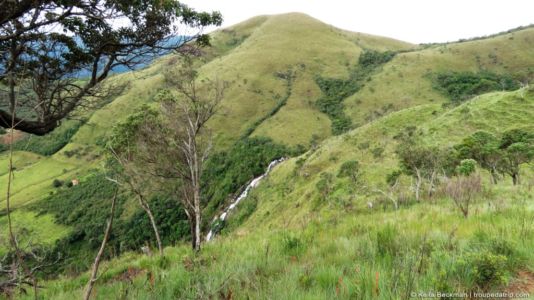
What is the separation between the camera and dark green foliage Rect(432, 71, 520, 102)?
337 ft

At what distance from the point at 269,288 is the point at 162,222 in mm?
84912

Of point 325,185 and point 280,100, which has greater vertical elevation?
point 280,100

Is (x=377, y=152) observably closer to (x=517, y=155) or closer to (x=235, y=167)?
(x=517, y=155)

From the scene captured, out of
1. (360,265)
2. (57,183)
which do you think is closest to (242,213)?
(360,265)

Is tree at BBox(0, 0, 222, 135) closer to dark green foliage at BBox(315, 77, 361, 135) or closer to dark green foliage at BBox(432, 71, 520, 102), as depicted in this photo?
dark green foliage at BBox(315, 77, 361, 135)

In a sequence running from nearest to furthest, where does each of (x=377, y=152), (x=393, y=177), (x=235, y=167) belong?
(x=393, y=177)
(x=377, y=152)
(x=235, y=167)

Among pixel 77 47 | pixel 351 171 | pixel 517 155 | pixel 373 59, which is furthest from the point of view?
pixel 373 59

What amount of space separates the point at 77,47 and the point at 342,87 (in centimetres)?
12317

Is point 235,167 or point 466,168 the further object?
point 235,167

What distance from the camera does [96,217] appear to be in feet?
297

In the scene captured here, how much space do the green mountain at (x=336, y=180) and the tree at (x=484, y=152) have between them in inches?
61.7

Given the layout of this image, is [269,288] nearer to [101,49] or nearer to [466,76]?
[101,49]

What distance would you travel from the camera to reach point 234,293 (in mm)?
2852

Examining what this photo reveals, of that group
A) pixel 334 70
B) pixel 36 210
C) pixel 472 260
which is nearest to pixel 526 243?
pixel 472 260
